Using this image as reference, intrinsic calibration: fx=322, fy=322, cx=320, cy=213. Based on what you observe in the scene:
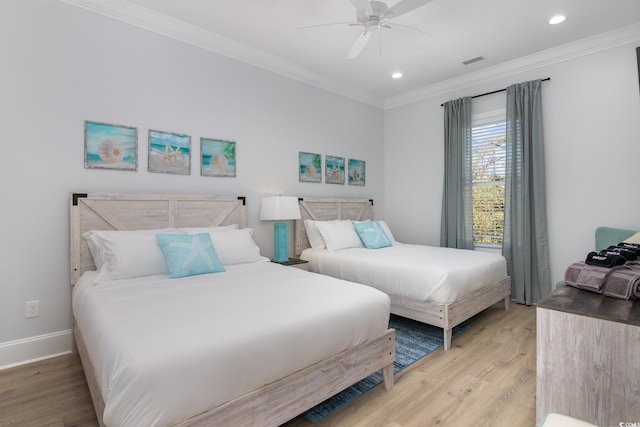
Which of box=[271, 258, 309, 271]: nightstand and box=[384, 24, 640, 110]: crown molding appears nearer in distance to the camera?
box=[384, 24, 640, 110]: crown molding

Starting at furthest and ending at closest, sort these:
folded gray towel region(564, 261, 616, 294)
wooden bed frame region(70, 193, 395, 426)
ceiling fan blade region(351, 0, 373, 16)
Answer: ceiling fan blade region(351, 0, 373, 16)
folded gray towel region(564, 261, 616, 294)
wooden bed frame region(70, 193, 395, 426)

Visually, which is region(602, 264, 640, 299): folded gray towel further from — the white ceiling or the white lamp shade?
the white lamp shade

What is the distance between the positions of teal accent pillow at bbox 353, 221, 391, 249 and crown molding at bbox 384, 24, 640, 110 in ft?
7.30

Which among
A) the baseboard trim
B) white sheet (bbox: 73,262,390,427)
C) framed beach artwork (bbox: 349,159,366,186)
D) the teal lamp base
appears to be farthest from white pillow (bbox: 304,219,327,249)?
the baseboard trim

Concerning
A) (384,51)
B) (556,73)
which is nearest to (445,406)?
(384,51)

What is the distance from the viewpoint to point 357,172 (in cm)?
491

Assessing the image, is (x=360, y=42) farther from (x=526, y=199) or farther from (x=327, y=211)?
(x=526, y=199)

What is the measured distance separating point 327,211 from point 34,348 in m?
3.18

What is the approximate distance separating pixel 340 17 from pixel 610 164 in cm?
314

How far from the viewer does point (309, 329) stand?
1.58 meters

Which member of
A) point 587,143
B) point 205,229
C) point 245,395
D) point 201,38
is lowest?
point 245,395

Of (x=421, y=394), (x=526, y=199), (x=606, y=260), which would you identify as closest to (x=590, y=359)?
(x=606, y=260)

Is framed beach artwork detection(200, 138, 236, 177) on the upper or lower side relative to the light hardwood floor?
upper

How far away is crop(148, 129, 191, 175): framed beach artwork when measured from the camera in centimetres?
296
